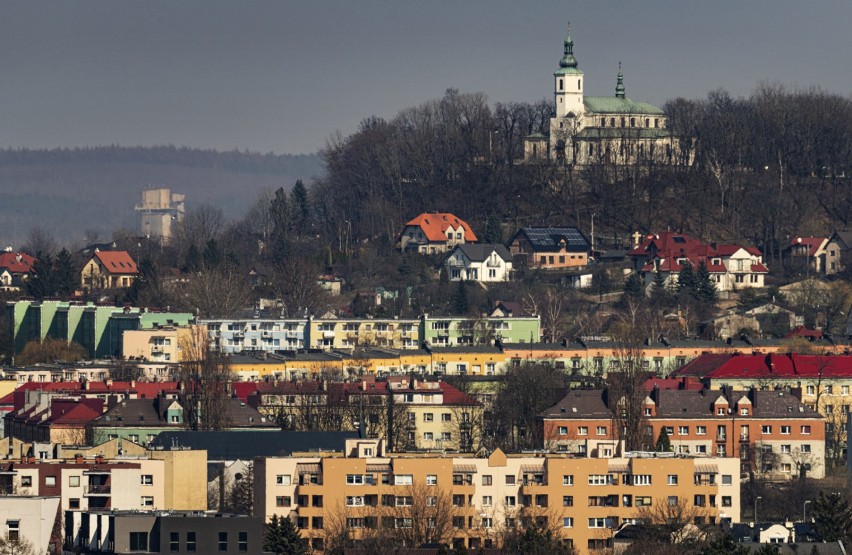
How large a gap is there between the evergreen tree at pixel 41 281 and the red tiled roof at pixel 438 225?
1625 centimetres

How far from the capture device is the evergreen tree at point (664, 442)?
69.9 metres

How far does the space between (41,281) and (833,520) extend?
2527 inches

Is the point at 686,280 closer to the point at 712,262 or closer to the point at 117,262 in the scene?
the point at 712,262

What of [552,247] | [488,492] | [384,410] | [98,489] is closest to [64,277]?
[552,247]

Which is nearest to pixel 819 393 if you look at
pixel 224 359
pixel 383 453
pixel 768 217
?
pixel 224 359

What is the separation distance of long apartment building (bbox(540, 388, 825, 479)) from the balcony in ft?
69.3

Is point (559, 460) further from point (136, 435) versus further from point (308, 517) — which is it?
point (136, 435)

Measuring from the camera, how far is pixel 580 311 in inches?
4213

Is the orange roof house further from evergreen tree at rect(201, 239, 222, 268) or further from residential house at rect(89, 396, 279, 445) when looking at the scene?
residential house at rect(89, 396, 279, 445)

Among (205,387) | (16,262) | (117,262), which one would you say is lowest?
(205,387)

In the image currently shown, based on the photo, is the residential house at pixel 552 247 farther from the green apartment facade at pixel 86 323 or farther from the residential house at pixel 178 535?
the residential house at pixel 178 535

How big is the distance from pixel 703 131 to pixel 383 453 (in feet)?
229

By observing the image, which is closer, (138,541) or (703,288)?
(138,541)

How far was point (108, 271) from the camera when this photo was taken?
120312mm
